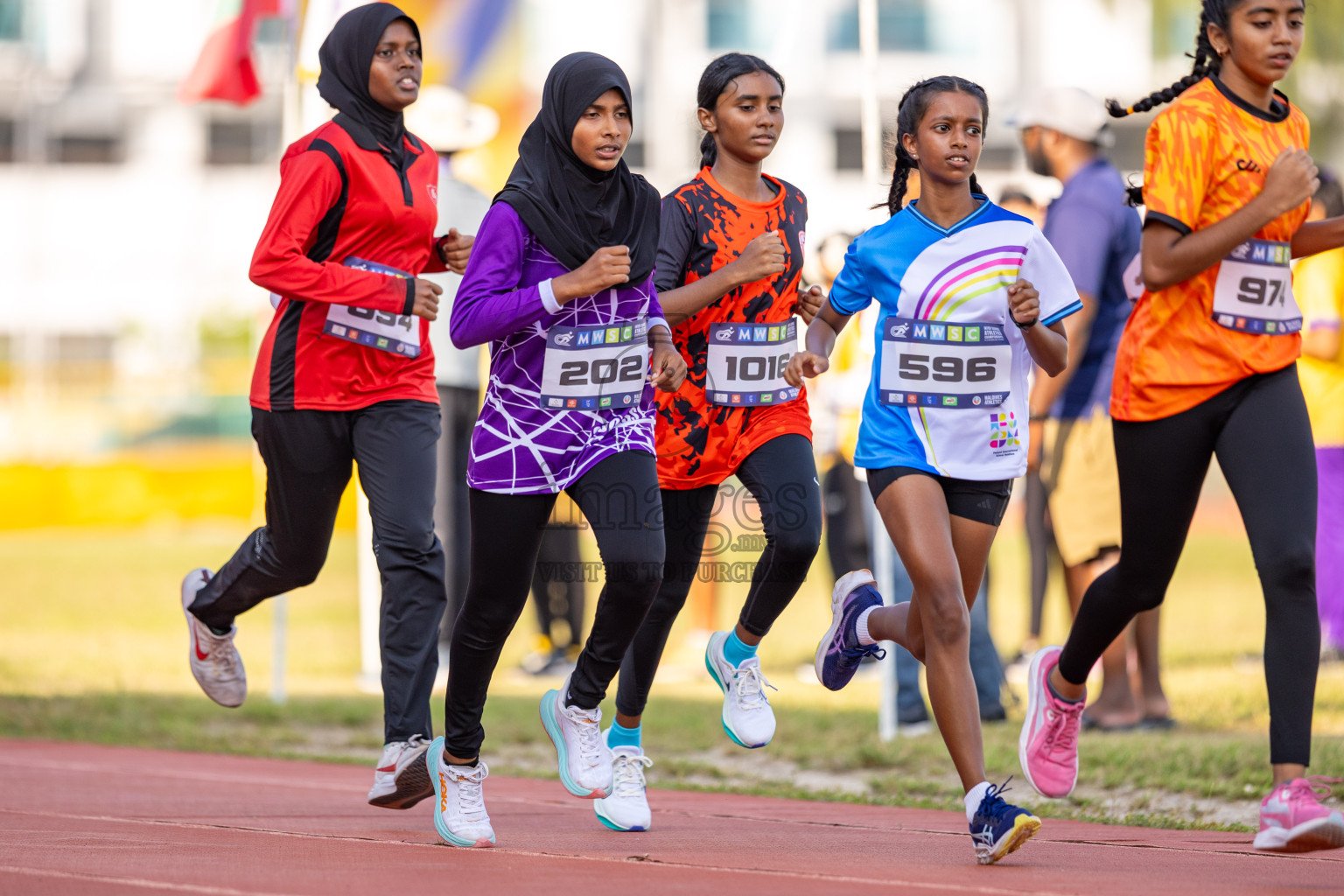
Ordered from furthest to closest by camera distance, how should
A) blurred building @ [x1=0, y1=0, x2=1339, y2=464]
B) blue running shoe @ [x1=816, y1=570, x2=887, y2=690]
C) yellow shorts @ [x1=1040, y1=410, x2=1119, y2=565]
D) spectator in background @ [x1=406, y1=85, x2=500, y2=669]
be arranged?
blurred building @ [x1=0, y1=0, x2=1339, y2=464]
spectator in background @ [x1=406, y1=85, x2=500, y2=669]
yellow shorts @ [x1=1040, y1=410, x2=1119, y2=565]
blue running shoe @ [x1=816, y1=570, x2=887, y2=690]

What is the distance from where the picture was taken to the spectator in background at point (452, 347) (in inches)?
355

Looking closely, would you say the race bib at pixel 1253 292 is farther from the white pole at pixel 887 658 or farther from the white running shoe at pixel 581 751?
the white pole at pixel 887 658

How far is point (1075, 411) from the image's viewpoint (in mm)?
7625

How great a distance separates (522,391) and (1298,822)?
2319 millimetres

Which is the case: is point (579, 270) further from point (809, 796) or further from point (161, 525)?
point (161, 525)

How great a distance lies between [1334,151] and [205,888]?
39.6m

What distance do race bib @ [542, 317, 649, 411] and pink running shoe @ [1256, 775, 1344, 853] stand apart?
6.62 feet

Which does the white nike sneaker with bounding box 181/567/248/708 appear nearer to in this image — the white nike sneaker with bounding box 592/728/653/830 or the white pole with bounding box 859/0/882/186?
the white nike sneaker with bounding box 592/728/653/830

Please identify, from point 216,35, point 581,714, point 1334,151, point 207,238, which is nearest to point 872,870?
point 581,714

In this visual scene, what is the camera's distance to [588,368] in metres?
4.65

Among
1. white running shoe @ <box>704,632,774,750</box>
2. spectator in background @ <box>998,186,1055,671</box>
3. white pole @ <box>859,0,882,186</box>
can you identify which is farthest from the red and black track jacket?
spectator in background @ <box>998,186,1055,671</box>

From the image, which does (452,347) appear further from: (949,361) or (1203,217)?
(1203,217)

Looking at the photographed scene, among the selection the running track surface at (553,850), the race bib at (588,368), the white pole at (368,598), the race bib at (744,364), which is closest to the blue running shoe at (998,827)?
the running track surface at (553,850)

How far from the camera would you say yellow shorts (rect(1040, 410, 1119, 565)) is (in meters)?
7.49
